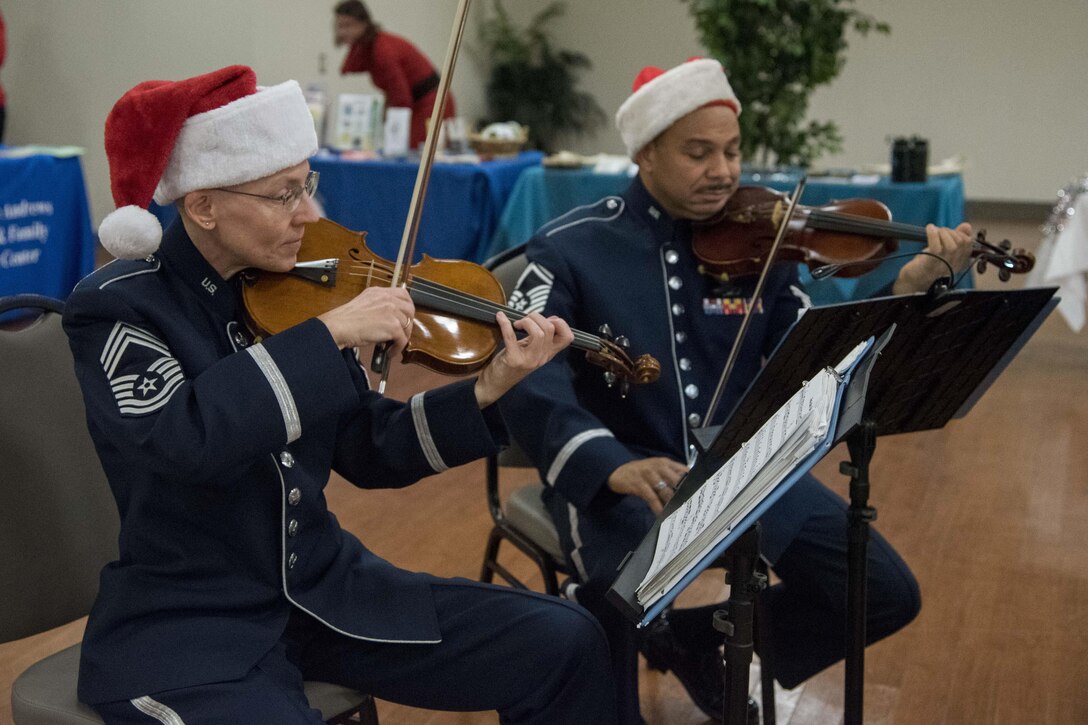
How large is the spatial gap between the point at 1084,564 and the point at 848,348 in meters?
1.74

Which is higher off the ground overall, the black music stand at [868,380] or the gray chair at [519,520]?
the black music stand at [868,380]

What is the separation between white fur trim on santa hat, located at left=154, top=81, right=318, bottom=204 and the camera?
4.28 feet

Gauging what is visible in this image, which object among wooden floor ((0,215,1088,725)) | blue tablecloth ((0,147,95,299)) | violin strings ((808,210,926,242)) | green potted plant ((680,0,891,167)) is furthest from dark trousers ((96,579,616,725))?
blue tablecloth ((0,147,95,299))

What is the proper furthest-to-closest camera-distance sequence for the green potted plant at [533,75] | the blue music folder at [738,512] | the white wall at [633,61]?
the green potted plant at [533,75] → the white wall at [633,61] → the blue music folder at [738,512]

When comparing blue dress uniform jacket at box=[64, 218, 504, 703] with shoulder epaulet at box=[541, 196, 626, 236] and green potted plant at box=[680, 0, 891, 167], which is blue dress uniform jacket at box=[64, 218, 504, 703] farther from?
green potted plant at box=[680, 0, 891, 167]

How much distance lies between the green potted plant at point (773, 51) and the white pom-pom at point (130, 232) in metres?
3.23

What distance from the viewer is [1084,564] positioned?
2.77 m

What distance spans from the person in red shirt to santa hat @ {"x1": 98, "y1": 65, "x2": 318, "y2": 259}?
4.40 m

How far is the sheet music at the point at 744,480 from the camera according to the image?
997 mm

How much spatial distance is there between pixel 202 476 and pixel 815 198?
11.3 feet

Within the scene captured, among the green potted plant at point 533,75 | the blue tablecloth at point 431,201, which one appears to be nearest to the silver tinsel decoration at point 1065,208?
the blue tablecloth at point 431,201

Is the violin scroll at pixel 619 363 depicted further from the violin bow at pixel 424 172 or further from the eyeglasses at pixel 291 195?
the eyeglasses at pixel 291 195

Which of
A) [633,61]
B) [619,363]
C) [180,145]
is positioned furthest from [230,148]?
[633,61]

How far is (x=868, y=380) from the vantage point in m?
1.21
